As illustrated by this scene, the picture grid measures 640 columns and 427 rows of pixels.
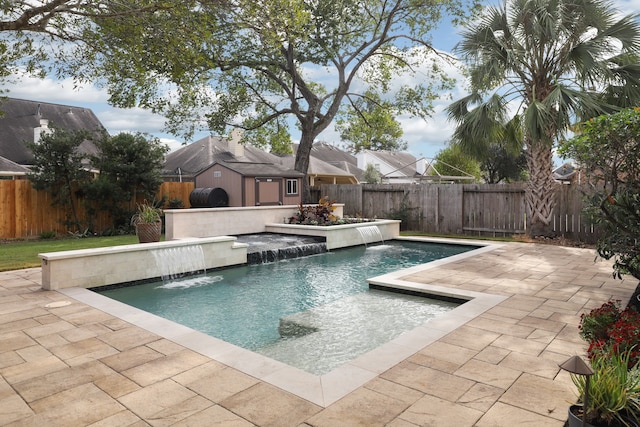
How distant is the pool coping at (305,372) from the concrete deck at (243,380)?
0.22ft

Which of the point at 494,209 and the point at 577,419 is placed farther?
the point at 494,209

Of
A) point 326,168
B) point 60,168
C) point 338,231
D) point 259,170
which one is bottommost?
point 338,231

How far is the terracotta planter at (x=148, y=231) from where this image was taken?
324 inches

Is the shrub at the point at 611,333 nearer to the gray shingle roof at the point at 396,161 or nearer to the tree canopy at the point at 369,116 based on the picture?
the tree canopy at the point at 369,116

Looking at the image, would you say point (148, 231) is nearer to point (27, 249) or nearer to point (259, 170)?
point (27, 249)

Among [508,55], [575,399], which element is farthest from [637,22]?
[575,399]

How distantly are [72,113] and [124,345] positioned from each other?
22.7 metres

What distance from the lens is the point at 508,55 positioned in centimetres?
1105

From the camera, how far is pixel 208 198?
15500 millimetres

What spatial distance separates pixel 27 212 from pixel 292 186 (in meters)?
8.97

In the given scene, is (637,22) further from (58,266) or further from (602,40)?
Result: (58,266)

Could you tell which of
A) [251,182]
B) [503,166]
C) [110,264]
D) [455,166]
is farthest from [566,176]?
[110,264]

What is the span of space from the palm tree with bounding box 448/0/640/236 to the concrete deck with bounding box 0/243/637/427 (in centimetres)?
668

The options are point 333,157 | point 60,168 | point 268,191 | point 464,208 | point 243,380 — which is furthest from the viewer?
point 333,157
